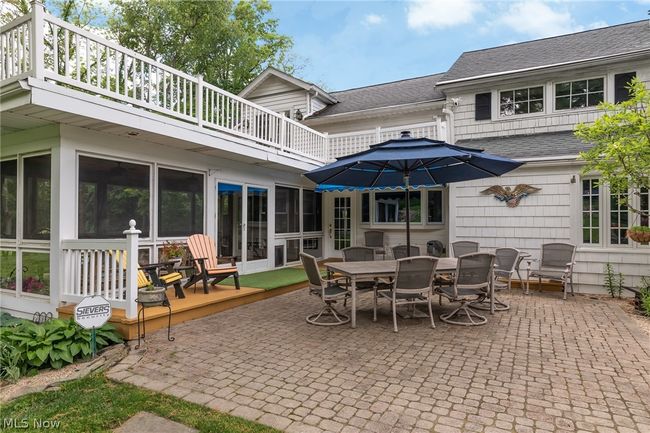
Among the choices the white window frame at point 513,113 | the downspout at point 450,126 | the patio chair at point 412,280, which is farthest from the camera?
the downspout at point 450,126

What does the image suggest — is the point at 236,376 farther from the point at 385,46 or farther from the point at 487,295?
the point at 385,46

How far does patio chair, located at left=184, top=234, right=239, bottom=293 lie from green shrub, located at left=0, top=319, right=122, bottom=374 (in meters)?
1.93

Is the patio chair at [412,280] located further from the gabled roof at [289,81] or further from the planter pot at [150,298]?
the gabled roof at [289,81]

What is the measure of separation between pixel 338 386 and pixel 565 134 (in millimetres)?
7997

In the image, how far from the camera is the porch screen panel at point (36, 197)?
17.3 ft

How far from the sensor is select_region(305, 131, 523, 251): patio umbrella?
16.2 ft

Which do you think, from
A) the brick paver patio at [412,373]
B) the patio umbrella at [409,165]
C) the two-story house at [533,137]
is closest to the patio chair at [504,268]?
the brick paver patio at [412,373]

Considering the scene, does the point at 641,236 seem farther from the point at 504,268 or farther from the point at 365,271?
the point at 365,271

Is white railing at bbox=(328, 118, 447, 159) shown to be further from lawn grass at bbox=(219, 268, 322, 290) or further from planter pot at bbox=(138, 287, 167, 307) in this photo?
planter pot at bbox=(138, 287, 167, 307)

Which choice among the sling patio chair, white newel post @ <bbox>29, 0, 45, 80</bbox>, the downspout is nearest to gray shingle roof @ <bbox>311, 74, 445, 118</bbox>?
the downspout

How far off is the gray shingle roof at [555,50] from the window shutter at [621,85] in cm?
48

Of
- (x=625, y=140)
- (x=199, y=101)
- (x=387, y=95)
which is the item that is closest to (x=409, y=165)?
(x=625, y=140)

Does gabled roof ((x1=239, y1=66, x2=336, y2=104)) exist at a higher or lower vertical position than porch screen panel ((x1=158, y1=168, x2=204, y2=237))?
higher

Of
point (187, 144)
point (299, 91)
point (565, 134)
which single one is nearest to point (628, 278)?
point (565, 134)
